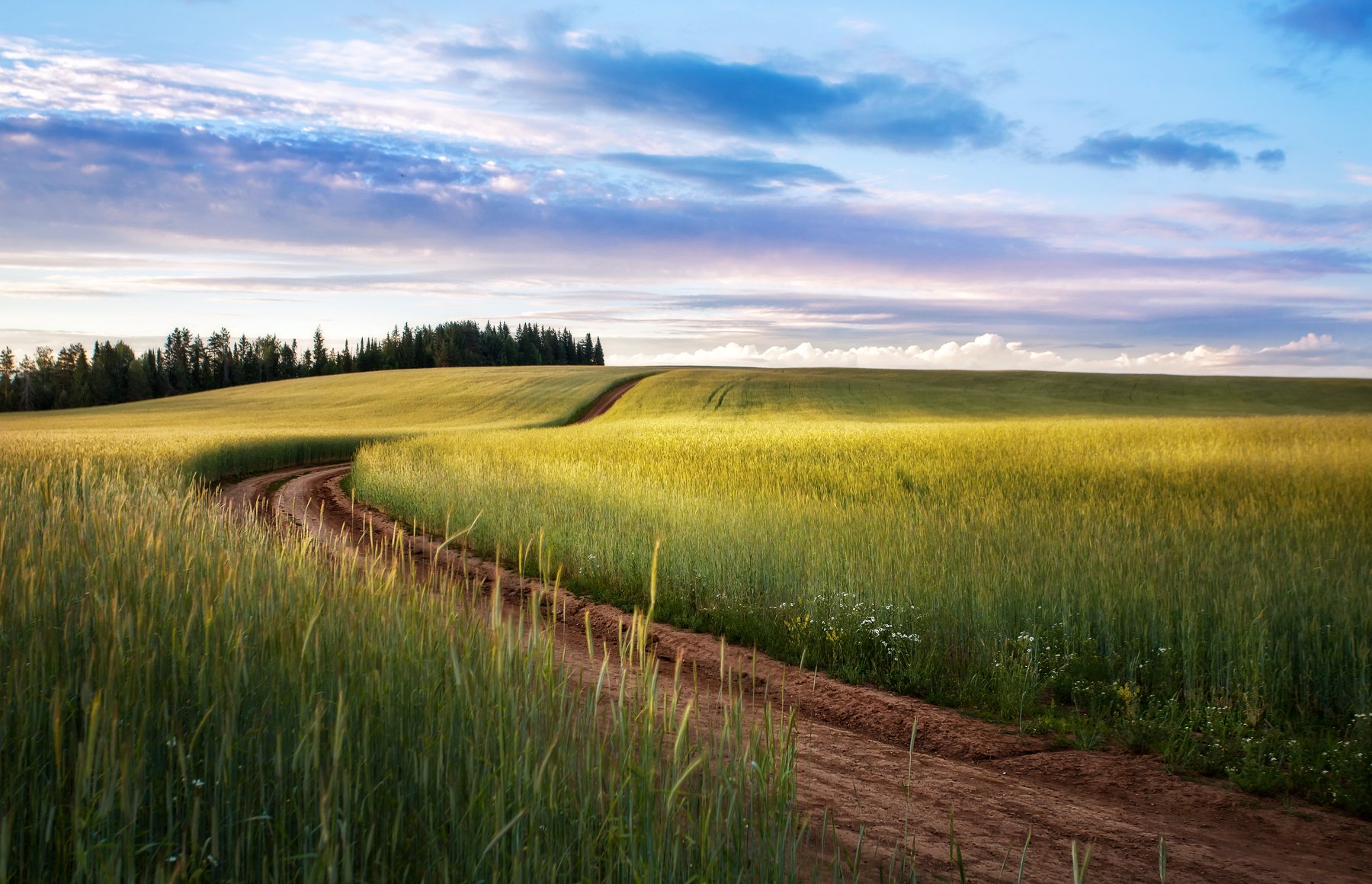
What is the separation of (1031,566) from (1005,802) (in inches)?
169

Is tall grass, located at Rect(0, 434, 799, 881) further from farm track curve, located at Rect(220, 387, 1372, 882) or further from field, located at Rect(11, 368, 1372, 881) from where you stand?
farm track curve, located at Rect(220, 387, 1372, 882)

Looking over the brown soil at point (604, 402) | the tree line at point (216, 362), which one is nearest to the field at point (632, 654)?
the brown soil at point (604, 402)

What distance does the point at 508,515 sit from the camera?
564 inches

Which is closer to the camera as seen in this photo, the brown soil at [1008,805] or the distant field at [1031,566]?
the brown soil at [1008,805]

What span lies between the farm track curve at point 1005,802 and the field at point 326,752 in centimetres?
33

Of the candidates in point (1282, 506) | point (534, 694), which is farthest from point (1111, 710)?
point (1282, 506)

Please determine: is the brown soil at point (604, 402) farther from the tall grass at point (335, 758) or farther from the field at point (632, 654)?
the tall grass at point (335, 758)

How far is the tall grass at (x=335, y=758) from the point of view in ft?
8.80

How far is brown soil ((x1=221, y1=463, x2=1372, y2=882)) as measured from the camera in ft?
14.2

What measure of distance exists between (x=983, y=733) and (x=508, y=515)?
9.78 meters

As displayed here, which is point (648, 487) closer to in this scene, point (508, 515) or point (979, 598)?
point (508, 515)

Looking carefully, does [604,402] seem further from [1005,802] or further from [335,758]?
[335,758]

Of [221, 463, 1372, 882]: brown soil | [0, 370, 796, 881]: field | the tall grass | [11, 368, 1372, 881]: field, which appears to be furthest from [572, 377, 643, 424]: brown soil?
the tall grass

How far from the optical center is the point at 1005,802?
5.00 metres
